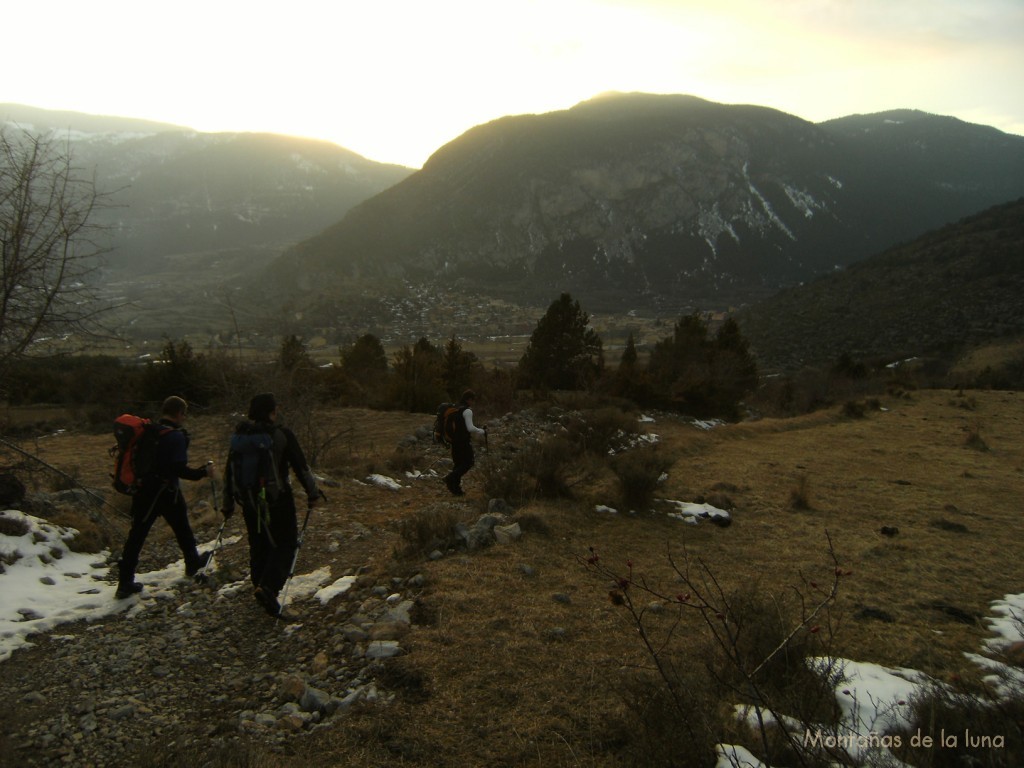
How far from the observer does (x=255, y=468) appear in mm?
4887

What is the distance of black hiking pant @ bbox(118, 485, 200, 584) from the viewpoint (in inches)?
203

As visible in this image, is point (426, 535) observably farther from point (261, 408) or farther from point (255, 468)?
point (261, 408)

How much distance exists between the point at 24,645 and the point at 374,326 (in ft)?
346

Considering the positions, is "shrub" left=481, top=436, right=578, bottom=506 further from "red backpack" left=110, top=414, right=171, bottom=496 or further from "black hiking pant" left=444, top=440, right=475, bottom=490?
"red backpack" left=110, top=414, right=171, bottom=496

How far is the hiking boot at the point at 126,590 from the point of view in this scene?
5105mm

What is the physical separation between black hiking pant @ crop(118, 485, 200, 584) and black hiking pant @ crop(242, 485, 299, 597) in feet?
2.96

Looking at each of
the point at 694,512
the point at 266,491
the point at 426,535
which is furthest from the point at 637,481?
the point at 266,491

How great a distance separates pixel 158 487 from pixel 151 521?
0.32 metres

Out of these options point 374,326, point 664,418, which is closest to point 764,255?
point 374,326

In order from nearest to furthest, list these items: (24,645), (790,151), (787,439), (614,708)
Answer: (614,708), (24,645), (787,439), (790,151)

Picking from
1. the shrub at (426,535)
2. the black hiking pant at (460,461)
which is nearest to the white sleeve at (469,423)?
the black hiking pant at (460,461)

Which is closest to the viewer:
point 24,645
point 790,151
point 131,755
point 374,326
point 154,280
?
point 131,755

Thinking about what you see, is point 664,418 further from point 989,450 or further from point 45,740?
point 45,740

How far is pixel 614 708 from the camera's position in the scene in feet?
11.4
